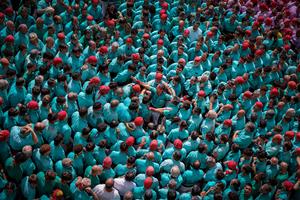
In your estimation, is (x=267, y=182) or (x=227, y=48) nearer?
(x=267, y=182)

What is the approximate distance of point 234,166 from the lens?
24.1ft

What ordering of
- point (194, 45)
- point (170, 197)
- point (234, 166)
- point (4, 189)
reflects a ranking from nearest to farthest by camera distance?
point (4, 189) → point (170, 197) → point (234, 166) → point (194, 45)

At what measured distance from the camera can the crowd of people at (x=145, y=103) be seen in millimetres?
6875

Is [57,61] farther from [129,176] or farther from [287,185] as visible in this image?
[287,185]

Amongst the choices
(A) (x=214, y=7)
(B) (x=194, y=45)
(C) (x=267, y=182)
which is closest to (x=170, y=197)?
(C) (x=267, y=182)

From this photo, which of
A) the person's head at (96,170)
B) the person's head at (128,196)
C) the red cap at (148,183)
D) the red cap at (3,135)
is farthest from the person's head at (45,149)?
the red cap at (148,183)

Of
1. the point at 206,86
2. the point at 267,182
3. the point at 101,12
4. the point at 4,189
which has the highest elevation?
the point at 101,12

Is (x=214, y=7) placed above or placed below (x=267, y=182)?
above

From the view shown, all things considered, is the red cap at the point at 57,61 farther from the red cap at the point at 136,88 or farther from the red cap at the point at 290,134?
the red cap at the point at 290,134

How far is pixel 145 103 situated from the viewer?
8125 mm

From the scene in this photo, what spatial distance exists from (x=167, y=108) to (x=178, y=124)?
0.53 metres

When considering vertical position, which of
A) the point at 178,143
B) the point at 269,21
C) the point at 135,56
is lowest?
the point at 178,143

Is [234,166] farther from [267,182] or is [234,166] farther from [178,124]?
[178,124]

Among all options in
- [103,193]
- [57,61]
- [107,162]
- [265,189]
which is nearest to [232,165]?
[265,189]
